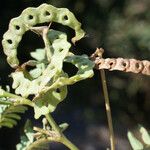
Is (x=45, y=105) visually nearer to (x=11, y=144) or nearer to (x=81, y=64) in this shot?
(x=81, y=64)

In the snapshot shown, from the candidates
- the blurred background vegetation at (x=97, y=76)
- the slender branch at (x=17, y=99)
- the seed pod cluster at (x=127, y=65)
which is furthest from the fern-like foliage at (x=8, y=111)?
the blurred background vegetation at (x=97, y=76)

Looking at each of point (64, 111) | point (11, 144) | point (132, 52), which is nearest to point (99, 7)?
point (132, 52)

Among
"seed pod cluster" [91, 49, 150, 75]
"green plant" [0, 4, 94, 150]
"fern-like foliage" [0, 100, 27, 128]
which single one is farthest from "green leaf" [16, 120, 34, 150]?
"seed pod cluster" [91, 49, 150, 75]

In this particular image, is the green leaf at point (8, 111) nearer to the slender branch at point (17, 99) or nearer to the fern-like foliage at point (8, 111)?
the fern-like foliage at point (8, 111)

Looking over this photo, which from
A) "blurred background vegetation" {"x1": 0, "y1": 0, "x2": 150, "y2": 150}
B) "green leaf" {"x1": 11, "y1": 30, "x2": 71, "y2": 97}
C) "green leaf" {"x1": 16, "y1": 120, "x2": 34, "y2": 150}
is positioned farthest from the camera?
"blurred background vegetation" {"x1": 0, "y1": 0, "x2": 150, "y2": 150}

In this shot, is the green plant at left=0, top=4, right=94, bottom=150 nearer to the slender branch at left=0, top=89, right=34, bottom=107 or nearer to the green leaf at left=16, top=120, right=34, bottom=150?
the slender branch at left=0, top=89, right=34, bottom=107

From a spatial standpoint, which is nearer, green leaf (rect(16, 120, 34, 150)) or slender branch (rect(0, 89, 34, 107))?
slender branch (rect(0, 89, 34, 107))

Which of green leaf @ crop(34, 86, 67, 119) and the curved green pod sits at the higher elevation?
the curved green pod

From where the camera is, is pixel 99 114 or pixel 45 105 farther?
pixel 99 114
